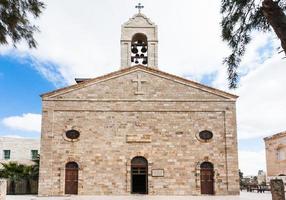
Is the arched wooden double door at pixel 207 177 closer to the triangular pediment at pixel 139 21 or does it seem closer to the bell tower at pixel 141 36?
the bell tower at pixel 141 36

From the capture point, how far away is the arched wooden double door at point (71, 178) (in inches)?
941

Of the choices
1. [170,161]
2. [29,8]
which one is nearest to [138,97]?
[170,161]

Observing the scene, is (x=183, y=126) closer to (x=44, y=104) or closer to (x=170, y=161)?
(x=170, y=161)

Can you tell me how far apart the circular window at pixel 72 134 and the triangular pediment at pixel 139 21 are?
7676 mm

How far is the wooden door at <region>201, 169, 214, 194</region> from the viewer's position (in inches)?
949

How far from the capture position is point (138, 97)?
25.2 m

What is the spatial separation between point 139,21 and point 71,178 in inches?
426

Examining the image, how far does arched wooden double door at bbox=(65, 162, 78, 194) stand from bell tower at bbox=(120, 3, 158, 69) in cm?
707

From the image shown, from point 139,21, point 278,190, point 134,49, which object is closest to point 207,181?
point 134,49

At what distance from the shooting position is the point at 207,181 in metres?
24.2

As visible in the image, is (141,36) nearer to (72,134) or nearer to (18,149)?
(72,134)

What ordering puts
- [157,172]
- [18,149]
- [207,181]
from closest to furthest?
[157,172] → [207,181] → [18,149]

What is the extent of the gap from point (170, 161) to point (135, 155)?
213cm

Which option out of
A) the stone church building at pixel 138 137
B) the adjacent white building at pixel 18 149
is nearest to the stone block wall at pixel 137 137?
the stone church building at pixel 138 137
